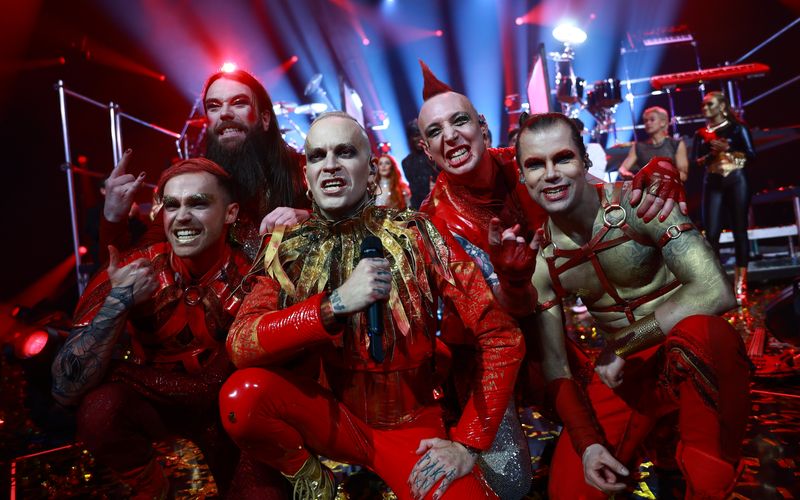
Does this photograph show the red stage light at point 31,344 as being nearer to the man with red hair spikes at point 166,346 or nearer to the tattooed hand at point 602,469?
the man with red hair spikes at point 166,346

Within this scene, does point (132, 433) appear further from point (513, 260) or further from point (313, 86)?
point (313, 86)

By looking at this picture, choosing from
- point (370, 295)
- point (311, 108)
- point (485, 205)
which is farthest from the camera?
point (311, 108)

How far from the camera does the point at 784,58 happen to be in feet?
31.4

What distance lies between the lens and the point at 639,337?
2074mm

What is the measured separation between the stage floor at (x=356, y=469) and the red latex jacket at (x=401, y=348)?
0.62 m

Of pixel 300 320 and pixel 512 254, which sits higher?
pixel 512 254

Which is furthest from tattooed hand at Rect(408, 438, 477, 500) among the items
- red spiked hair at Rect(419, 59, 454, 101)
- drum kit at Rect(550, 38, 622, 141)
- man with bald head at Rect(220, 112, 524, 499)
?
drum kit at Rect(550, 38, 622, 141)

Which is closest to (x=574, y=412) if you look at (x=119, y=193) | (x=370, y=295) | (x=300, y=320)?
(x=370, y=295)

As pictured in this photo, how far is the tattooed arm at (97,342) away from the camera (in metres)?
2.23

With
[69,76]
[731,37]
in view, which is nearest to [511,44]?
[731,37]

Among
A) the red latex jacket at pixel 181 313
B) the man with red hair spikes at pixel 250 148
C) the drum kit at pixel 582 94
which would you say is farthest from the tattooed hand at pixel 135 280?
the drum kit at pixel 582 94

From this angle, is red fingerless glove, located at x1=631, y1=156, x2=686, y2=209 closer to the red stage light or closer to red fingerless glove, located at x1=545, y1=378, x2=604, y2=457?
red fingerless glove, located at x1=545, y1=378, x2=604, y2=457

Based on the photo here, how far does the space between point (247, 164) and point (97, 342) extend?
142 centimetres

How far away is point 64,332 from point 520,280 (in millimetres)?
3345
